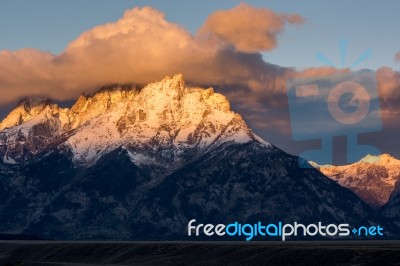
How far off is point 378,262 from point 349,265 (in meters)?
7.53

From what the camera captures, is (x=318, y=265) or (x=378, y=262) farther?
(x=318, y=265)

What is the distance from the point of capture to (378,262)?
7190 inches

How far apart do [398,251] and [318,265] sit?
63.3 feet

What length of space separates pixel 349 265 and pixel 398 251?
454 inches

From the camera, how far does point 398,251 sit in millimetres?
189000

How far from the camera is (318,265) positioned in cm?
19788

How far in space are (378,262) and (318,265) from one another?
18898 millimetres

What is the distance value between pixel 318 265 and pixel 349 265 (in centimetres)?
1160

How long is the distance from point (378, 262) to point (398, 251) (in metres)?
8.73

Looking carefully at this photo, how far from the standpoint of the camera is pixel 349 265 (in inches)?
7392
